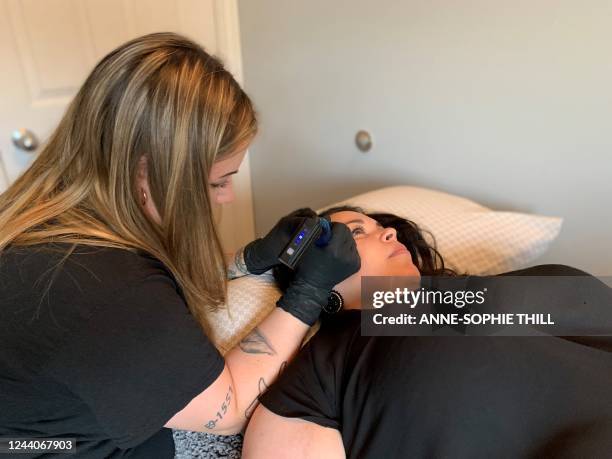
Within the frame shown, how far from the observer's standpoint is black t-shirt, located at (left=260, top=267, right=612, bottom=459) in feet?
2.68

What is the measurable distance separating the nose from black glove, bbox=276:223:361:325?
161 millimetres

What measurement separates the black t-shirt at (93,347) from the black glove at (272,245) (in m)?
0.32

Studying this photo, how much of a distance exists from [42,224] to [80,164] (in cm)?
11

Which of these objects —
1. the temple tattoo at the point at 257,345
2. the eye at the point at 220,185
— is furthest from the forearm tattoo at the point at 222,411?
the eye at the point at 220,185

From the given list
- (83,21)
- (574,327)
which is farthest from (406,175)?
(83,21)

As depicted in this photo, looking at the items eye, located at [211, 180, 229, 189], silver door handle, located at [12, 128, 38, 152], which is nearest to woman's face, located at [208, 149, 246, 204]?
eye, located at [211, 180, 229, 189]

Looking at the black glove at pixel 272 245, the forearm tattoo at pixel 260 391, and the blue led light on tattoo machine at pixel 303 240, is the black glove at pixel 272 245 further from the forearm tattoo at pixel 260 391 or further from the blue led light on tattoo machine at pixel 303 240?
the forearm tattoo at pixel 260 391

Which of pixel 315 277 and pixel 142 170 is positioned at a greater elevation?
pixel 142 170

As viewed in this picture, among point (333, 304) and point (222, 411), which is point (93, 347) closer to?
point (222, 411)

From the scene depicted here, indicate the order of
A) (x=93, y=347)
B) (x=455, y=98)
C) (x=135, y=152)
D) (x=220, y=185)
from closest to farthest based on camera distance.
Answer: (x=93, y=347), (x=135, y=152), (x=220, y=185), (x=455, y=98)

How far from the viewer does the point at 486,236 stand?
133 cm

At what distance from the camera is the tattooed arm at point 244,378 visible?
820 millimetres

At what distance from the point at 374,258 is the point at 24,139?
1096 millimetres

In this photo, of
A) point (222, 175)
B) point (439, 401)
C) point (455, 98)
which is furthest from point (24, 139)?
point (439, 401)
